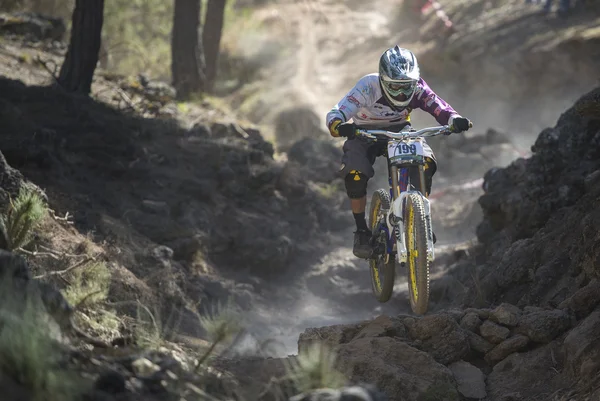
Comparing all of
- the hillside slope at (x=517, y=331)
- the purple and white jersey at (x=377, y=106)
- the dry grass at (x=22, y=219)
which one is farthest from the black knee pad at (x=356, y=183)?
the dry grass at (x=22, y=219)

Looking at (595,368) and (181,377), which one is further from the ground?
(595,368)

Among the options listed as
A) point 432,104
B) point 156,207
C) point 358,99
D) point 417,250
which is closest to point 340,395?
point 417,250

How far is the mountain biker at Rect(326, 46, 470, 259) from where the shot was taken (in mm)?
7598

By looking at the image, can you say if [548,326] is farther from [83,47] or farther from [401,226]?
[83,47]

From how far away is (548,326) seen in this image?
19.8ft

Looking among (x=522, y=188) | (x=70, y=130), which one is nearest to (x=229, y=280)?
(x=70, y=130)

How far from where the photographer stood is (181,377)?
4.24 meters

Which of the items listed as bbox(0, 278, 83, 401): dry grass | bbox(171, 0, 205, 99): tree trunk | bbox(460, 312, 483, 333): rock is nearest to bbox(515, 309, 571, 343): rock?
bbox(460, 312, 483, 333): rock

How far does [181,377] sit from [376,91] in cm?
438

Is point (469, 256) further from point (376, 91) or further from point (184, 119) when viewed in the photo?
point (184, 119)

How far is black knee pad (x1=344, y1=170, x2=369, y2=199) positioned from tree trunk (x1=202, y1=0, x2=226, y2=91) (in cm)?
1115

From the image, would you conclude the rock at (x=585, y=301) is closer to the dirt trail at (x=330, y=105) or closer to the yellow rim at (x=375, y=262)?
the yellow rim at (x=375, y=262)

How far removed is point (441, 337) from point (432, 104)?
2.60m

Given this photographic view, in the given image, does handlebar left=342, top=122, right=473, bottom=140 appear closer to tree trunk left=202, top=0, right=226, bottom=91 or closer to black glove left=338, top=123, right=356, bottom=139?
black glove left=338, top=123, right=356, bottom=139
